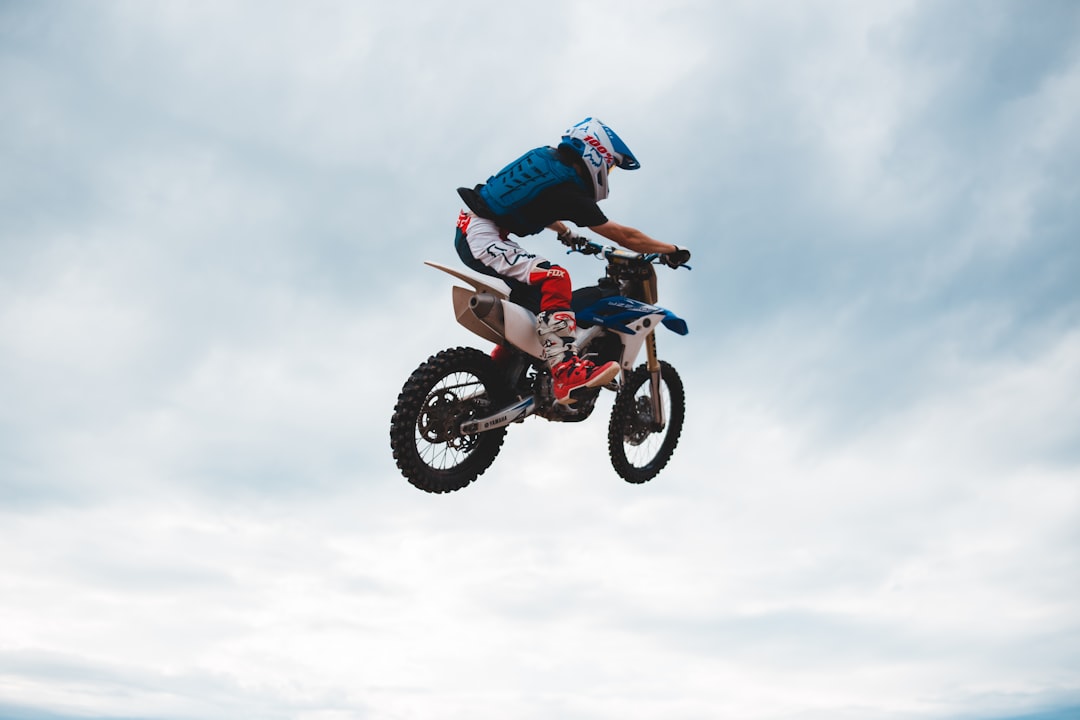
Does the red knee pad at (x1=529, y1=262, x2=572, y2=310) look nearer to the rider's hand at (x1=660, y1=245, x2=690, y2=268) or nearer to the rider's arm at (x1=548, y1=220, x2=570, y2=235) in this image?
the rider's arm at (x1=548, y1=220, x2=570, y2=235)

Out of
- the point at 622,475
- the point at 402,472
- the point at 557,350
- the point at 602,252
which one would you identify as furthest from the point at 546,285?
the point at 622,475

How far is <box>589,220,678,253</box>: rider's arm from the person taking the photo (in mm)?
10711

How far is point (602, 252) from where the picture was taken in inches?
444

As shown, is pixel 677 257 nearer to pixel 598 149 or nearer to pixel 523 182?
pixel 598 149

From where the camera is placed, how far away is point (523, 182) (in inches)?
400

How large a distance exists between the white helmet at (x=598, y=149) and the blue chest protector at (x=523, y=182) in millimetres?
215

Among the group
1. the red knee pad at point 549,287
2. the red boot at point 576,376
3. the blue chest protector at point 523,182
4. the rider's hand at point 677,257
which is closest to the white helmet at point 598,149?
the blue chest protector at point 523,182

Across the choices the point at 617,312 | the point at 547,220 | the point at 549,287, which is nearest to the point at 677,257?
the point at 617,312

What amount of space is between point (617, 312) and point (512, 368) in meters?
1.63

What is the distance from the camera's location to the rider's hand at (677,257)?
11.1 m

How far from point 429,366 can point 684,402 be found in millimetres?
4442

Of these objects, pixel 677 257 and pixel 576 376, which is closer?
pixel 576 376

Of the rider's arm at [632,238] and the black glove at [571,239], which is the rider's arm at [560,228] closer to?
the black glove at [571,239]

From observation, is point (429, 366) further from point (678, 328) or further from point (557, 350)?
point (678, 328)
